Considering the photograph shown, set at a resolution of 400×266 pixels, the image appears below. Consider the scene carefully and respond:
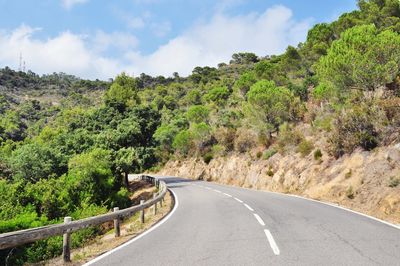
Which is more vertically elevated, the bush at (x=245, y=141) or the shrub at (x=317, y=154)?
the bush at (x=245, y=141)

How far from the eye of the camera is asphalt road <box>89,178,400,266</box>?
272 inches

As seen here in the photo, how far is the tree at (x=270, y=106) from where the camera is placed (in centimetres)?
3731

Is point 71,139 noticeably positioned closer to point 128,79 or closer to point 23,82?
point 128,79

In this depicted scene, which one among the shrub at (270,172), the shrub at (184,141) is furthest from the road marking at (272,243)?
the shrub at (184,141)

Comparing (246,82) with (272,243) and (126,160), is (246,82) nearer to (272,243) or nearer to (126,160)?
(126,160)

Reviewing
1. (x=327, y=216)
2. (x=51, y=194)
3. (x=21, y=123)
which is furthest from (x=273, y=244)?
(x=21, y=123)

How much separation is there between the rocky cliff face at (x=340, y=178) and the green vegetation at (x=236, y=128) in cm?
69

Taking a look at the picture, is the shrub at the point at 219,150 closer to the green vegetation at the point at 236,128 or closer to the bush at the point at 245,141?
the green vegetation at the point at 236,128

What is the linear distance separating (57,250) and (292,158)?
19732 mm

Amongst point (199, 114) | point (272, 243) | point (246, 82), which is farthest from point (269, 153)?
point (199, 114)

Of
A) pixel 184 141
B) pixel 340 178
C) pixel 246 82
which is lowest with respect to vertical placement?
pixel 340 178

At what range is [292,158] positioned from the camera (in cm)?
2991

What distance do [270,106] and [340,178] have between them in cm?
1763

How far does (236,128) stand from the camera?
49.6 meters
